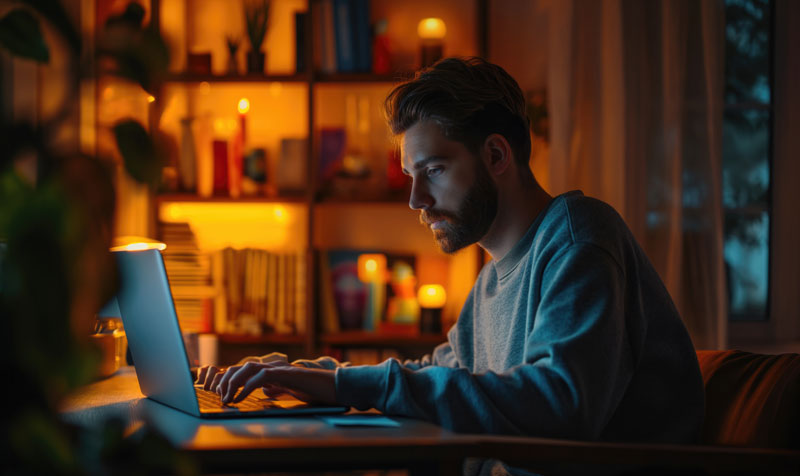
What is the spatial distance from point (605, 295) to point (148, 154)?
74 cm

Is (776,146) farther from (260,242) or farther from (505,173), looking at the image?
(260,242)

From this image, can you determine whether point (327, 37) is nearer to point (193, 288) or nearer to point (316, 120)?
point (316, 120)

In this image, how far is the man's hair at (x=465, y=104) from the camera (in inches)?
52.6

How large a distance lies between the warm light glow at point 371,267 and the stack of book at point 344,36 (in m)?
0.75

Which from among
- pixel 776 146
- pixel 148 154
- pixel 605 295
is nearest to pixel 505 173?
pixel 605 295

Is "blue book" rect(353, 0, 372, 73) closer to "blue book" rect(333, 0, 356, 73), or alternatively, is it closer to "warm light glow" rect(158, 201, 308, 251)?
"blue book" rect(333, 0, 356, 73)

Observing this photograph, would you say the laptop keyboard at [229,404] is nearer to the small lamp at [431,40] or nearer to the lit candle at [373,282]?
the lit candle at [373,282]

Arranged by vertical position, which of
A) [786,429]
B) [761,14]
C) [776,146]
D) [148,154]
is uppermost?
[761,14]

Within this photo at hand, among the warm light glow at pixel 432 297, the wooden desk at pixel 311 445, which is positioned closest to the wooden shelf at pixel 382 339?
the warm light glow at pixel 432 297

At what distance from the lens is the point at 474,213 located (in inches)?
53.1

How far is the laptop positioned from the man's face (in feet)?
1.50

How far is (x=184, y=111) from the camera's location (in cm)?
307

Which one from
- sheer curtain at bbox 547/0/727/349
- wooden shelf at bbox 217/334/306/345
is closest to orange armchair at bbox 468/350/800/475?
sheer curtain at bbox 547/0/727/349

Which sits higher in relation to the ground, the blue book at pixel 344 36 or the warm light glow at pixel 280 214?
the blue book at pixel 344 36
